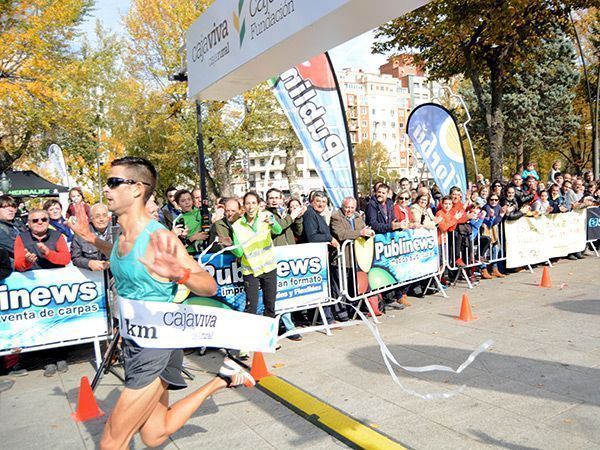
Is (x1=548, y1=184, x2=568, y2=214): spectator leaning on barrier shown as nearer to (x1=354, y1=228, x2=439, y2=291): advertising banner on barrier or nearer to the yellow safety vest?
(x1=354, y1=228, x2=439, y2=291): advertising banner on barrier

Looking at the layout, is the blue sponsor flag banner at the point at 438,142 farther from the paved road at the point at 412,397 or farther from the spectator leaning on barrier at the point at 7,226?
the spectator leaning on barrier at the point at 7,226

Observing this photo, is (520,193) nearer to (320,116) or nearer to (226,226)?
(320,116)

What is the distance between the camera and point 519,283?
9523 mm

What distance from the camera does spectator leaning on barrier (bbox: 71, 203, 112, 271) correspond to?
18.3ft

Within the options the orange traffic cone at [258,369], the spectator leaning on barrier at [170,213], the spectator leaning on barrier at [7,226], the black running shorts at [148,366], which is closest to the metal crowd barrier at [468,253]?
the spectator leaning on barrier at [170,213]

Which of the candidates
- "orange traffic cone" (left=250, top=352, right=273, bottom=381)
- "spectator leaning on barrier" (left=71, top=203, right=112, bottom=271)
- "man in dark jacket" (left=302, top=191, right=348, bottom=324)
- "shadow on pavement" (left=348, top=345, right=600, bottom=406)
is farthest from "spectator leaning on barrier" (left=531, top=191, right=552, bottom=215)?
"spectator leaning on barrier" (left=71, top=203, right=112, bottom=271)

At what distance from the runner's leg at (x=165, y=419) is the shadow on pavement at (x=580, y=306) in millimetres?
6144

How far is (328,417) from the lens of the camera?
13.1ft

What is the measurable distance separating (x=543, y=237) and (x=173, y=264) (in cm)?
1066

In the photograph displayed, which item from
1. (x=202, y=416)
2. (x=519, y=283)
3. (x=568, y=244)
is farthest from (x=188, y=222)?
(x=568, y=244)

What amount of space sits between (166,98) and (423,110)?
1844 cm

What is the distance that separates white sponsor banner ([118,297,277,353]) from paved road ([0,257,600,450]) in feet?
3.16

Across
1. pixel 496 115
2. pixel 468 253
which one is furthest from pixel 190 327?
pixel 496 115

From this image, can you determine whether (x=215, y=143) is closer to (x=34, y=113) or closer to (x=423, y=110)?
(x=34, y=113)
